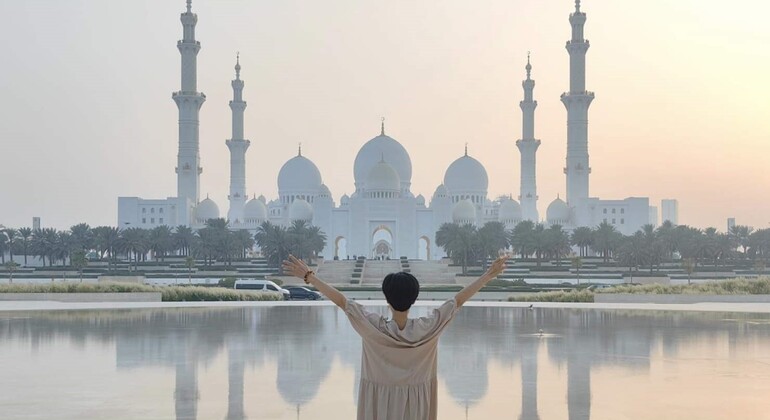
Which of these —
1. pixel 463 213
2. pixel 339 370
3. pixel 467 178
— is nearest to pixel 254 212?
pixel 463 213

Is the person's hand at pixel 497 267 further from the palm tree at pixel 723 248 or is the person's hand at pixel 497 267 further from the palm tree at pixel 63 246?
the palm tree at pixel 63 246

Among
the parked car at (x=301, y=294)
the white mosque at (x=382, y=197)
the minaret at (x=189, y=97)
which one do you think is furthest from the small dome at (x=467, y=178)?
the parked car at (x=301, y=294)

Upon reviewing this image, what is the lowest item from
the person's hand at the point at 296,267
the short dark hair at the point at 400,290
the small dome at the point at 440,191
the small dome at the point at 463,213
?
the short dark hair at the point at 400,290

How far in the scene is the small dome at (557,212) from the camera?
89.3 meters

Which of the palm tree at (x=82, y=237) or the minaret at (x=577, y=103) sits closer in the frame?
the palm tree at (x=82, y=237)

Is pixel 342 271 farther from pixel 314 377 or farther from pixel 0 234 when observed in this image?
pixel 314 377

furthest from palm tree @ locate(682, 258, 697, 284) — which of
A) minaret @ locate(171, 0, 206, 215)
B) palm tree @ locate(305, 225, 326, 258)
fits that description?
minaret @ locate(171, 0, 206, 215)

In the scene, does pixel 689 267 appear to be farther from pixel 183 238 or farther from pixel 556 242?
pixel 183 238

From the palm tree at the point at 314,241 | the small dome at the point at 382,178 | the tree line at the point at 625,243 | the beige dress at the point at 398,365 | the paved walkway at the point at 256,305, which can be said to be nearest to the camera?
the beige dress at the point at 398,365

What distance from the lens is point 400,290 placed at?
14.4 feet

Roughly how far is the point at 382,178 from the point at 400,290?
247ft

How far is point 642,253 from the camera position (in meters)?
54.8

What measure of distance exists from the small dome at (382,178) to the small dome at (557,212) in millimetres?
17385

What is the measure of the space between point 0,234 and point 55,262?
6616 mm
